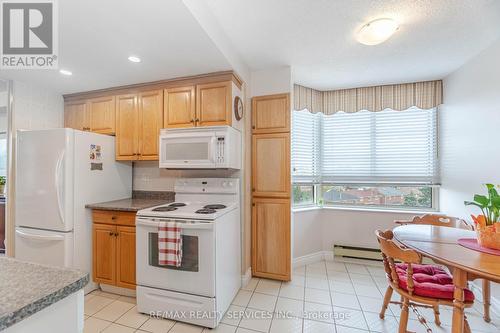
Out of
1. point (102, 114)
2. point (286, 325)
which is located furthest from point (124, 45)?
point (286, 325)

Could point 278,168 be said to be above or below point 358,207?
above

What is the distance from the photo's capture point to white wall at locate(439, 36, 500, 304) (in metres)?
2.15

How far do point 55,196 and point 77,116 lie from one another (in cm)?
126

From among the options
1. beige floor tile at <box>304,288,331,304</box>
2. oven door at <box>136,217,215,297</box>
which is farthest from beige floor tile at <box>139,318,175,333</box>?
beige floor tile at <box>304,288,331,304</box>

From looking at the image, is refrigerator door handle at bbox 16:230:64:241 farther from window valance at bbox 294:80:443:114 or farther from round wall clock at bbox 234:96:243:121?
window valance at bbox 294:80:443:114

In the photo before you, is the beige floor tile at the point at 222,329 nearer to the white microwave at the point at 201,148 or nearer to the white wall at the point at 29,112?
the white microwave at the point at 201,148

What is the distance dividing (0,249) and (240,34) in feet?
13.9

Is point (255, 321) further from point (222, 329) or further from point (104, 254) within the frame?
point (104, 254)

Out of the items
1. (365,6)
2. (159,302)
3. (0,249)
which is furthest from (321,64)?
(0,249)

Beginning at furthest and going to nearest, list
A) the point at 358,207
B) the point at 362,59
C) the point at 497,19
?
the point at 358,207 < the point at 362,59 < the point at 497,19

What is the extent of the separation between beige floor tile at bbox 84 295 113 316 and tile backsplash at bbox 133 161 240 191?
126 centimetres

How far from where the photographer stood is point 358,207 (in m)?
3.30

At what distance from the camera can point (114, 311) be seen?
209 cm

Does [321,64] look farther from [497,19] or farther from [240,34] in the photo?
[497,19]
